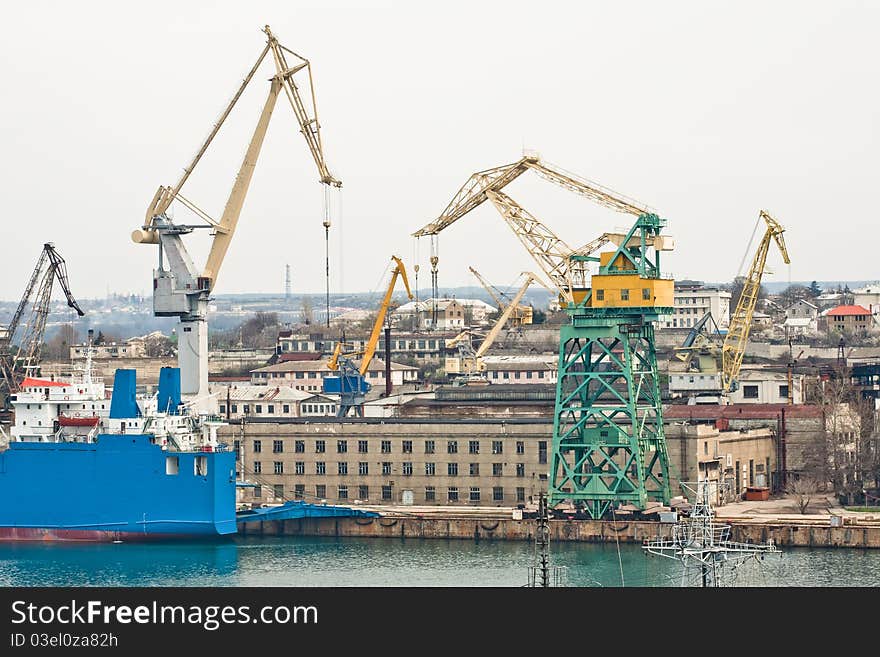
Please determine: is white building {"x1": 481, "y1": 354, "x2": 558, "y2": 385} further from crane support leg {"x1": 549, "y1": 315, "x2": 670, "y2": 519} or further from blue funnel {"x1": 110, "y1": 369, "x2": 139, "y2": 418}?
blue funnel {"x1": 110, "y1": 369, "x2": 139, "y2": 418}

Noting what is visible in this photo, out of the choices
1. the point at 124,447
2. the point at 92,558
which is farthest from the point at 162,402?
the point at 92,558

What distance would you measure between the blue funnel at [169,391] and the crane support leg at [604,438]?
1071cm

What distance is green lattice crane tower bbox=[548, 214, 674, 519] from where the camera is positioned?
177ft

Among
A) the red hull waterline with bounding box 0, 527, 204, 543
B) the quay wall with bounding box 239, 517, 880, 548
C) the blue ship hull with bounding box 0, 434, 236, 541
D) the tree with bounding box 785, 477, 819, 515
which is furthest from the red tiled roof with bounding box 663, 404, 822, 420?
the red hull waterline with bounding box 0, 527, 204, 543

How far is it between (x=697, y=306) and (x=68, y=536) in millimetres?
69982

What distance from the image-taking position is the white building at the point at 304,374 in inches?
3650

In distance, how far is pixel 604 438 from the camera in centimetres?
5484

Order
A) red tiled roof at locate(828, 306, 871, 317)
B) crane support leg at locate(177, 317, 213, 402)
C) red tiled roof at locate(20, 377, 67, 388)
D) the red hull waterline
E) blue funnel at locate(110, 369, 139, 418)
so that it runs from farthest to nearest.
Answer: red tiled roof at locate(828, 306, 871, 317) < crane support leg at locate(177, 317, 213, 402) < red tiled roof at locate(20, 377, 67, 388) < blue funnel at locate(110, 369, 139, 418) < the red hull waterline

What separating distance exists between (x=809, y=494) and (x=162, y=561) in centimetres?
1937

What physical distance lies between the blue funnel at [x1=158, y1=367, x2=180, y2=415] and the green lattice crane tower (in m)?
10.7

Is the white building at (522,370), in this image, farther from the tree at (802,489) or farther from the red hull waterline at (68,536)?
the red hull waterline at (68,536)

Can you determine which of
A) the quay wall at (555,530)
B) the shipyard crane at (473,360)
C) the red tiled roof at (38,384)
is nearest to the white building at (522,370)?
the shipyard crane at (473,360)

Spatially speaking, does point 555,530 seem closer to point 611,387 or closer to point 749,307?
point 611,387
